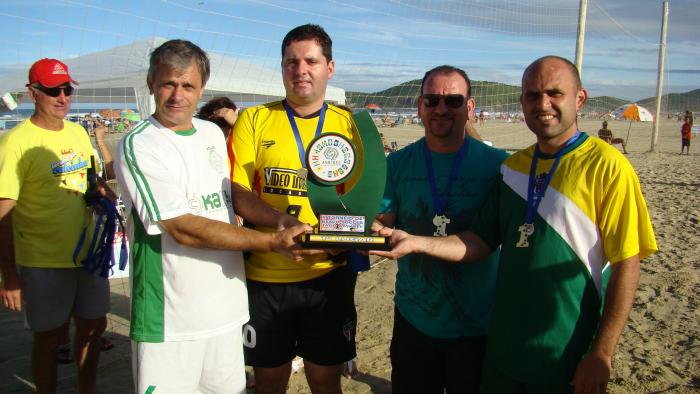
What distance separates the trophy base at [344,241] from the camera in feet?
6.36

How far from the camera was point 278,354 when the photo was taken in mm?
2480

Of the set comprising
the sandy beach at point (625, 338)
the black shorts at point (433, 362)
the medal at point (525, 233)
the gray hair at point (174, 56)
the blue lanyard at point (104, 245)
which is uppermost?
the gray hair at point (174, 56)

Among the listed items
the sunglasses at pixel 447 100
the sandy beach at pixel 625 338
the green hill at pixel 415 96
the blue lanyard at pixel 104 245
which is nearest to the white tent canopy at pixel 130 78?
the green hill at pixel 415 96

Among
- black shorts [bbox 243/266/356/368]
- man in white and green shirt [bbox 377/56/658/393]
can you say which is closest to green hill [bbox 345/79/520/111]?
black shorts [bbox 243/266/356/368]

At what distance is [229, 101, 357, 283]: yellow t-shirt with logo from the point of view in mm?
2350

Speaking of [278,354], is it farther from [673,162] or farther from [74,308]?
[673,162]

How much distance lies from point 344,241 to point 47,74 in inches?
100

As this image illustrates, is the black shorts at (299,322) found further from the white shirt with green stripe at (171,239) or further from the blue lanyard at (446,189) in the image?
the blue lanyard at (446,189)

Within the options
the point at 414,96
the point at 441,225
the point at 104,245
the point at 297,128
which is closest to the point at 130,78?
the point at 414,96

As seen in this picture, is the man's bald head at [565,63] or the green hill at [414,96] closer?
the man's bald head at [565,63]

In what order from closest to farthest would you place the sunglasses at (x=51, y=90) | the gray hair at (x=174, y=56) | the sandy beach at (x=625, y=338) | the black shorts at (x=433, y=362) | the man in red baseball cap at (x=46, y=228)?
the gray hair at (x=174, y=56)
the black shorts at (x=433, y=362)
the man in red baseball cap at (x=46, y=228)
the sunglasses at (x=51, y=90)
the sandy beach at (x=625, y=338)

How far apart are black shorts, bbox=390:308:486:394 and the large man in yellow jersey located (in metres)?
0.27

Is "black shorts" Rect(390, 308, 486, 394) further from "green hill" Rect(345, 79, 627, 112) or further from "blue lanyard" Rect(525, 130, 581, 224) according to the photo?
"green hill" Rect(345, 79, 627, 112)

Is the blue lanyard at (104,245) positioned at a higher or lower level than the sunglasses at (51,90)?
lower
